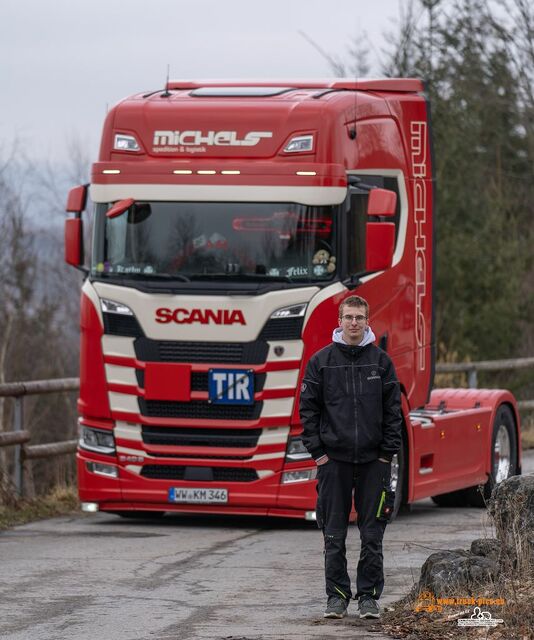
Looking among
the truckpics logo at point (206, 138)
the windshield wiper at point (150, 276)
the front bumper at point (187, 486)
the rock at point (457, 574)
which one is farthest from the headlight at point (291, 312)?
the rock at point (457, 574)

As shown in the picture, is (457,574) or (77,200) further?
(77,200)

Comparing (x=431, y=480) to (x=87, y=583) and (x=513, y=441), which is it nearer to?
(x=513, y=441)

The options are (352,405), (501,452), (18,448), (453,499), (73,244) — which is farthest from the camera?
(501,452)

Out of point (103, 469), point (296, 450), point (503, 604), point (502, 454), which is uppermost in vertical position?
point (503, 604)

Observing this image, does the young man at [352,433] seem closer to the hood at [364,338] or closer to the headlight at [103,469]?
the hood at [364,338]

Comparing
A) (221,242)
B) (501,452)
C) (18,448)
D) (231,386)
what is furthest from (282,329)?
(501,452)

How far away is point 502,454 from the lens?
54.4ft

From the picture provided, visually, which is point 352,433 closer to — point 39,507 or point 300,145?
point 300,145

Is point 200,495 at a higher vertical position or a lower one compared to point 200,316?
lower

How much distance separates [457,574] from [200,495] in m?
4.84

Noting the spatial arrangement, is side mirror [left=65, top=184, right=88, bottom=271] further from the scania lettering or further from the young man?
the young man

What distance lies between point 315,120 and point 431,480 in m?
3.50

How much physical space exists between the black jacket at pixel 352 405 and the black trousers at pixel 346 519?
10 centimetres

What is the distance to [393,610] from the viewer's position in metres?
8.79
